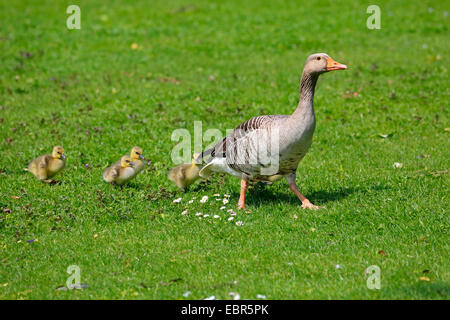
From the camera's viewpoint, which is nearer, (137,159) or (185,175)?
(185,175)

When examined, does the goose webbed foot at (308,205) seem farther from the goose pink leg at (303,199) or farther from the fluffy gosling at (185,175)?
the fluffy gosling at (185,175)

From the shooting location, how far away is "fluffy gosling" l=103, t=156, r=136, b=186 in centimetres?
887

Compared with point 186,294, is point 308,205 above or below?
above

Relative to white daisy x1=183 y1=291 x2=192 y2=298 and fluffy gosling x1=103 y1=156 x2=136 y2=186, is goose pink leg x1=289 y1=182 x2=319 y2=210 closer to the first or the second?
fluffy gosling x1=103 y1=156 x2=136 y2=186

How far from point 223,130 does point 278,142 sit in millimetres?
4187

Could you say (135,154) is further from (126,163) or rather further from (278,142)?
(278,142)

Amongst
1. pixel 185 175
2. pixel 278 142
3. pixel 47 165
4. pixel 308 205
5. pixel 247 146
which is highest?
pixel 278 142

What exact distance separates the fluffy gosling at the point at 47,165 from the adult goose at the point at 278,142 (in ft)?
9.46

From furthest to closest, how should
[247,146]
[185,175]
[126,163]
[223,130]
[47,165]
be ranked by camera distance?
[223,130] → [47,165] → [126,163] → [185,175] → [247,146]

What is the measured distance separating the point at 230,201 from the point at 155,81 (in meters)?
7.07

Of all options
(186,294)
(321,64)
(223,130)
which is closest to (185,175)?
(321,64)

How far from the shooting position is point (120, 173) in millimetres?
8891
